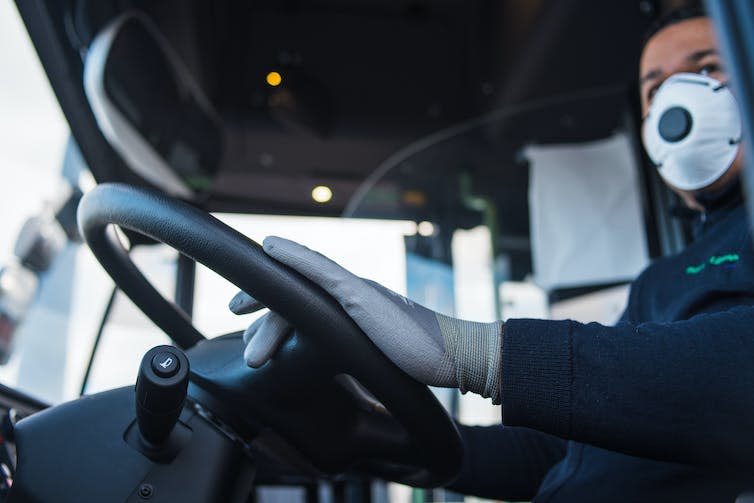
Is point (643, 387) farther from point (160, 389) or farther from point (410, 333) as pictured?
point (160, 389)

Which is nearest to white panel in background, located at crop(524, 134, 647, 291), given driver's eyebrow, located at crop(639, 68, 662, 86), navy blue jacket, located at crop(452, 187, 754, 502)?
driver's eyebrow, located at crop(639, 68, 662, 86)

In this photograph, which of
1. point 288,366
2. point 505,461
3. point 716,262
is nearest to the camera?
point 288,366

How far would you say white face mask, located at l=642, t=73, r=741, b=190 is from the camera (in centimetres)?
109

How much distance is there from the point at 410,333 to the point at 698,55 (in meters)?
0.94

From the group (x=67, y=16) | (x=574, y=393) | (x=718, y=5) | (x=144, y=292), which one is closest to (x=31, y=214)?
(x=67, y=16)

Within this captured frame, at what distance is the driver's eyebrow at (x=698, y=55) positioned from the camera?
48.0 inches

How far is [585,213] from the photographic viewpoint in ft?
7.22

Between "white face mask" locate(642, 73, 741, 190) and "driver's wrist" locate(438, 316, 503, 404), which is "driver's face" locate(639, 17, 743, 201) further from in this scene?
"driver's wrist" locate(438, 316, 503, 404)

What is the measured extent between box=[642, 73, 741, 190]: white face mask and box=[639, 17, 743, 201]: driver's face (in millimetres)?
57

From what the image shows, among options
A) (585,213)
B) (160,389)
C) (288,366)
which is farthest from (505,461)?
(585,213)

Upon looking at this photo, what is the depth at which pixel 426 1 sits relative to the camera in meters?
2.43

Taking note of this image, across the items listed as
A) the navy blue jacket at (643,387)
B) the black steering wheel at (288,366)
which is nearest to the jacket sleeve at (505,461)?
the black steering wheel at (288,366)

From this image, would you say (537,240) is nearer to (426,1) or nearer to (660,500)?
(426,1)

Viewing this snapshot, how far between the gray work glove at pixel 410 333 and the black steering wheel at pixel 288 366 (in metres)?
0.01
